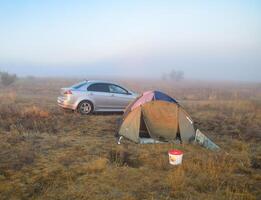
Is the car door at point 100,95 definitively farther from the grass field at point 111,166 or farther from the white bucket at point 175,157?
the white bucket at point 175,157

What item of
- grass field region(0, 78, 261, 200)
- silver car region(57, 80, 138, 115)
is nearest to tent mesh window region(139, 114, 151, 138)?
grass field region(0, 78, 261, 200)

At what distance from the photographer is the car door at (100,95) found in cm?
1509

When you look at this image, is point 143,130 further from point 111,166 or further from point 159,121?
point 111,166

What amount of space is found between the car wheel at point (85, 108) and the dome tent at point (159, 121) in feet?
14.2

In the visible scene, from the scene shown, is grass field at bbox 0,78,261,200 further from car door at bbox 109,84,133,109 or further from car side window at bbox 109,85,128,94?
car side window at bbox 109,85,128,94

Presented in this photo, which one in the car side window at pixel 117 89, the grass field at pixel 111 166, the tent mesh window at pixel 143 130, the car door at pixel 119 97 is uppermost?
the car side window at pixel 117 89

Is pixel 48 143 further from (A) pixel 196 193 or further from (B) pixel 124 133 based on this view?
(A) pixel 196 193

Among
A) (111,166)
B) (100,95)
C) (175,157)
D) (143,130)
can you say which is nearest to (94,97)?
(100,95)

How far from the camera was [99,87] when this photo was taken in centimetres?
1536

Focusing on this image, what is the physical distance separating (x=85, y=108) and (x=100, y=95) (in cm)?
88

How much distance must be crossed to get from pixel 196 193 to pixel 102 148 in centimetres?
375

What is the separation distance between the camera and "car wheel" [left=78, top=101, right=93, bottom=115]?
1499 centimetres

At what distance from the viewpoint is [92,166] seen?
7.77m

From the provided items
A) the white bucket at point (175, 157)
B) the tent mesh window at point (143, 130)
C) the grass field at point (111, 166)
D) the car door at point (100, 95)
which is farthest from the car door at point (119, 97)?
the white bucket at point (175, 157)
